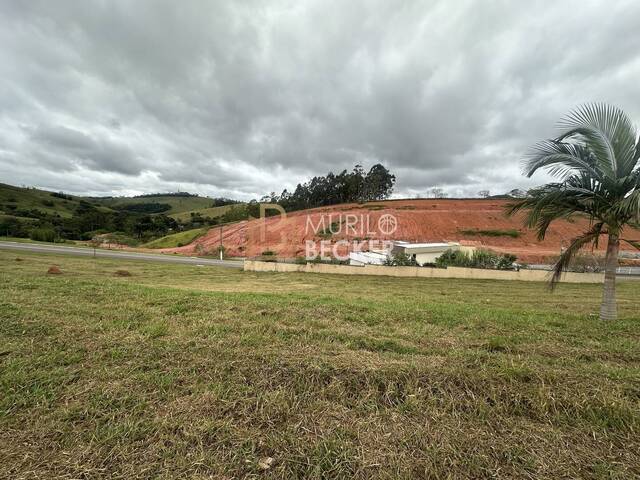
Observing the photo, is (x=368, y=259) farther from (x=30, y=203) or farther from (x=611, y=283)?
(x=30, y=203)

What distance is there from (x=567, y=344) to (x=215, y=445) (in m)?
4.12

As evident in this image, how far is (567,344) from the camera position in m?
3.46

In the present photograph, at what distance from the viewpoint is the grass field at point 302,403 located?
160 cm

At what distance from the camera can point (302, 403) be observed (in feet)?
6.77

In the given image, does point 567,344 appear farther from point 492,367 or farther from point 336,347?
point 336,347

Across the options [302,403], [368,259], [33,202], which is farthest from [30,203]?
[302,403]

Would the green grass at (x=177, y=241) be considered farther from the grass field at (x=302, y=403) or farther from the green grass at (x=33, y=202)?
the grass field at (x=302, y=403)

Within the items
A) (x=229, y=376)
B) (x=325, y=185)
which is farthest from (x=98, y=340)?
(x=325, y=185)

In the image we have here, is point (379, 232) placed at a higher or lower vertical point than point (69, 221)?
lower

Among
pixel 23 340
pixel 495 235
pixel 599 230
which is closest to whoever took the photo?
pixel 23 340

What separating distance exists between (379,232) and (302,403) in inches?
2024

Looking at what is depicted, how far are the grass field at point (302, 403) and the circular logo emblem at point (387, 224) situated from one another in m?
50.4

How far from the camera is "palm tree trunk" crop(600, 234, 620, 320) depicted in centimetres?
586

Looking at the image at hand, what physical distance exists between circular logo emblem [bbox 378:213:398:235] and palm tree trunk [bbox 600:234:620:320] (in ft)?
152
